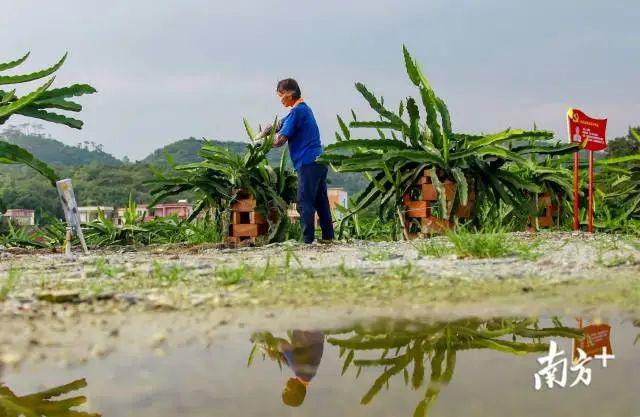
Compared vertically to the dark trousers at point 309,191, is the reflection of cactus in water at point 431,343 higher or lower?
lower

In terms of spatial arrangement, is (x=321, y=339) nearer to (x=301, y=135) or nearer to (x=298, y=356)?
(x=298, y=356)

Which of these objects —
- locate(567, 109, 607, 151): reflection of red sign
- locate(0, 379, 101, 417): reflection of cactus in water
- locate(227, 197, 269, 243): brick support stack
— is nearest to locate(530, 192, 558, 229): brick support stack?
locate(567, 109, 607, 151): reflection of red sign

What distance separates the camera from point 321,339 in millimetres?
2281

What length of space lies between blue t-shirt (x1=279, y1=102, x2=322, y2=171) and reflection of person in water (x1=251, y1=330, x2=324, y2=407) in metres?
4.31

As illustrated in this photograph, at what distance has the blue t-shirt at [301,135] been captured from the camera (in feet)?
21.7

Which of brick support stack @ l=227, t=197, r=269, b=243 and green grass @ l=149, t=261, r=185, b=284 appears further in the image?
brick support stack @ l=227, t=197, r=269, b=243

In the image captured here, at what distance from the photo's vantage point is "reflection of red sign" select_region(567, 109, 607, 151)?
7.46 metres

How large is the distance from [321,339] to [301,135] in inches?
177

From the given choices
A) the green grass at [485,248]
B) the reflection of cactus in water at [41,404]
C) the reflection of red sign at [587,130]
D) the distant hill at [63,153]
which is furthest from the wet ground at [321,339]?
the distant hill at [63,153]

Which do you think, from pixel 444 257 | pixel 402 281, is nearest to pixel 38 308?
pixel 402 281

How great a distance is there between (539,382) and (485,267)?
7.42 feet

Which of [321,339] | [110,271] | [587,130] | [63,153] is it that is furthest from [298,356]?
[63,153]

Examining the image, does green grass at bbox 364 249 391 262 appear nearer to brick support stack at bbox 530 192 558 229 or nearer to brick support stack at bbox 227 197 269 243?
brick support stack at bbox 227 197 269 243

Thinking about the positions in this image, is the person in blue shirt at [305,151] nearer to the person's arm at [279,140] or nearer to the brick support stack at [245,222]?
the person's arm at [279,140]
